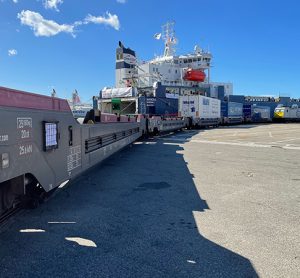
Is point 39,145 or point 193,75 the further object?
point 193,75

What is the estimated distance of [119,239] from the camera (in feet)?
12.1

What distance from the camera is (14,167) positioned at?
10.4 feet

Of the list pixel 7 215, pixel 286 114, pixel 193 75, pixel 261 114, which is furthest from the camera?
pixel 286 114

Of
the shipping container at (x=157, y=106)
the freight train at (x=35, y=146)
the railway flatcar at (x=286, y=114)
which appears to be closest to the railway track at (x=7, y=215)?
the freight train at (x=35, y=146)

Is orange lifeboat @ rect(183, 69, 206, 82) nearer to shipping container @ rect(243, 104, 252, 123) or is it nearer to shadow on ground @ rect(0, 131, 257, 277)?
shipping container @ rect(243, 104, 252, 123)

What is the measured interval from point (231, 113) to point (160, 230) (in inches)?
1673

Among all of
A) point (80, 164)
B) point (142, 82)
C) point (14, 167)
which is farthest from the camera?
point (142, 82)

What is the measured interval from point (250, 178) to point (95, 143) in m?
3.63

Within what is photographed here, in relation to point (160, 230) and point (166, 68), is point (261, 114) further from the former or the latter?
point (160, 230)

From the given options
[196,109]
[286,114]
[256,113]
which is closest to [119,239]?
[196,109]

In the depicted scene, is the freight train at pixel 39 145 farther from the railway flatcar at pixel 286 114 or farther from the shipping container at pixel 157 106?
the railway flatcar at pixel 286 114

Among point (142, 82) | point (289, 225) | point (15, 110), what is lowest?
point (289, 225)

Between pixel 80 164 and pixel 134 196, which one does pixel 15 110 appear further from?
pixel 134 196

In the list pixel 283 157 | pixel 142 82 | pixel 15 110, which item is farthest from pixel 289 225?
pixel 142 82
